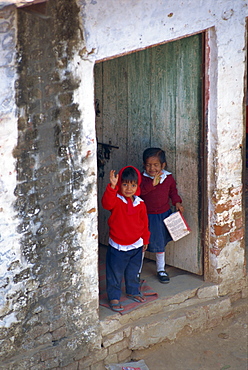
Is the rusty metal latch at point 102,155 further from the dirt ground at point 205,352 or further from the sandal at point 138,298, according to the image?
the dirt ground at point 205,352

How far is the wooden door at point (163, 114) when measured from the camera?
4.73 metres

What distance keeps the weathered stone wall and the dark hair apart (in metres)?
0.50

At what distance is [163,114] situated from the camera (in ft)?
16.2

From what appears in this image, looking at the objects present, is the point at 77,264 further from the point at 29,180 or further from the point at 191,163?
the point at 191,163

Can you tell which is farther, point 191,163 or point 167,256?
point 167,256

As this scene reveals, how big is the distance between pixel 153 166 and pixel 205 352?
1635 millimetres

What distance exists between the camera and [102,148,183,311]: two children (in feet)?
14.5

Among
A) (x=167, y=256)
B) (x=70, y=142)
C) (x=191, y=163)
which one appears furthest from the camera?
(x=167, y=256)

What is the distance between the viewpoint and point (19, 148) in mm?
3500

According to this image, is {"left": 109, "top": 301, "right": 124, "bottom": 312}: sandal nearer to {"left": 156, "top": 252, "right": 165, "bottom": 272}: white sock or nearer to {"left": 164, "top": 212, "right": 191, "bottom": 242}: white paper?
{"left": 156, "top": 252, "right": 165, "bottom": 272}: white sock

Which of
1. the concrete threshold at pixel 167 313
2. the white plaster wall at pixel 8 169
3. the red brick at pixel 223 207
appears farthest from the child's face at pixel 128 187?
the white plaster wall at pixel 8 169

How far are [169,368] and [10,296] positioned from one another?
151 cm

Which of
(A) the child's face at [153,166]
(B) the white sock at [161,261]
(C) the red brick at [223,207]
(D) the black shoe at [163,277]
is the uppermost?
(A) the child's face at [153,166]

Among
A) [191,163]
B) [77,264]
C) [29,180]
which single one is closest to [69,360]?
[77,264]
